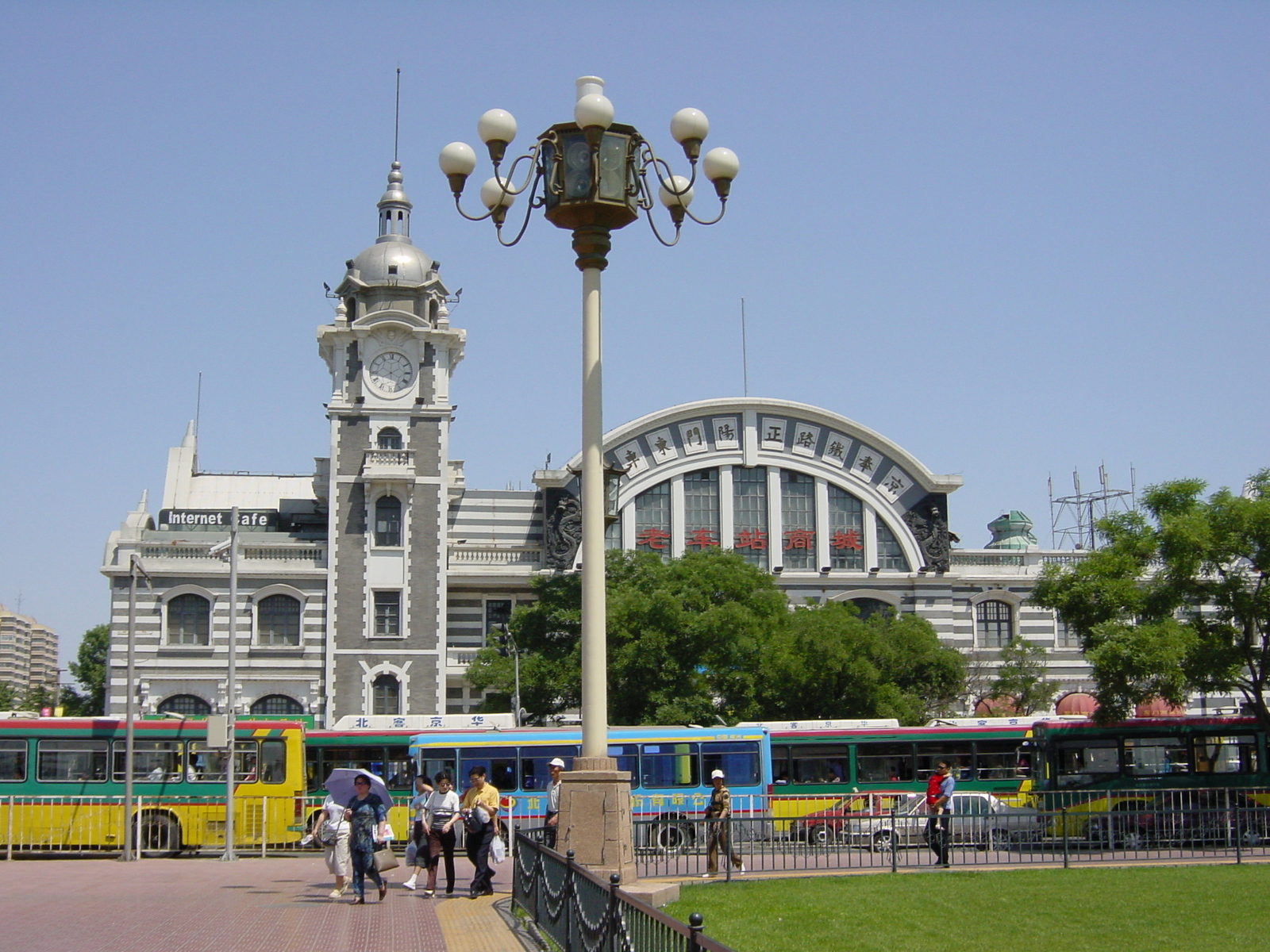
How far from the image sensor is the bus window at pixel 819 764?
103 ft

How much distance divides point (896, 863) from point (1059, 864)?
8.06 ft

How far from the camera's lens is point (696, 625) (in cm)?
4159

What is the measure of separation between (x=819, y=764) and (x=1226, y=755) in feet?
27.3

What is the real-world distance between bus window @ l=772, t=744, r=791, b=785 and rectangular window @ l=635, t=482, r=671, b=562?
22.8 m

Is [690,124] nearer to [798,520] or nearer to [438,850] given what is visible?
[438,850]

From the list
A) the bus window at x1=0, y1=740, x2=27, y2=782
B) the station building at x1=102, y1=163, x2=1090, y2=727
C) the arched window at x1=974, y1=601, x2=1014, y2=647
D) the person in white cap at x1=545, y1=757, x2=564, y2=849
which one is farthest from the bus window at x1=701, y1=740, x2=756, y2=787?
the arched window at x1=974, y1=601, x2=1014, y2=647

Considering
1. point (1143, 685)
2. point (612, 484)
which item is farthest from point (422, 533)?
point (1143, 685)

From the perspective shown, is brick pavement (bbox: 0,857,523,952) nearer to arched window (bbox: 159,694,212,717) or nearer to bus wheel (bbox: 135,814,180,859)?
bus wheel (bbox: 135,814,180,859)

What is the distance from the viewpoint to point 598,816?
48.3ft

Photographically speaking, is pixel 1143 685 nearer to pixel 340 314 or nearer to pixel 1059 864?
Answer: pixel 1059 864

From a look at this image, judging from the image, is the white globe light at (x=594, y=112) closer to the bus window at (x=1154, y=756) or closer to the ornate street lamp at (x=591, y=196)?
the ornate street lamp at (x=591, y=196)

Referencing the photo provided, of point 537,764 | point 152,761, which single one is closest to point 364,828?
point 537,764

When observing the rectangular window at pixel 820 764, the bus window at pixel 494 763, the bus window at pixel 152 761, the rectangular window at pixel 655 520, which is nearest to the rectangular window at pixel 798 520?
the rectangular window at pixel 655 520

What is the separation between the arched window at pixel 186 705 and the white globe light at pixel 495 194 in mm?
→ 35440
